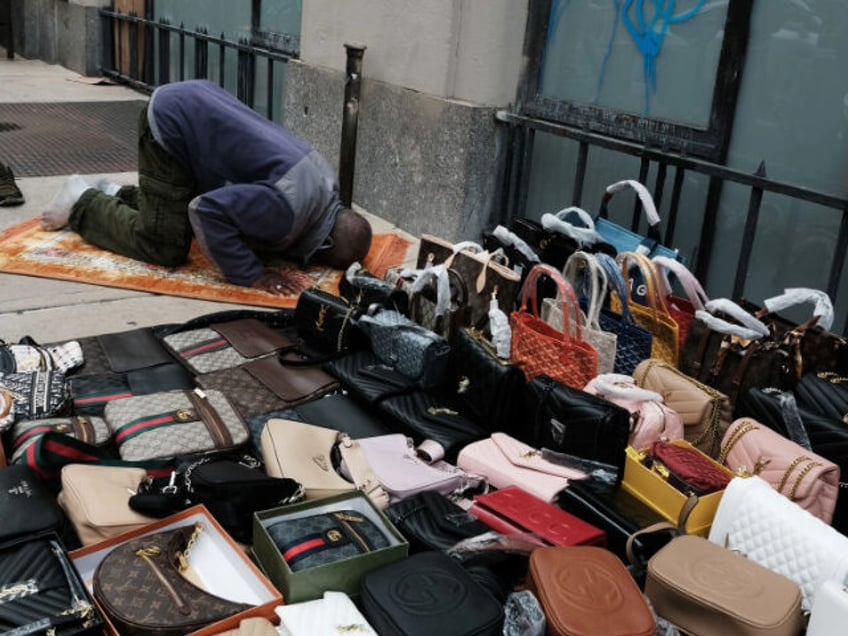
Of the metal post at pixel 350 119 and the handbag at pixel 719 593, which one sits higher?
the metal post at pixel 350 119

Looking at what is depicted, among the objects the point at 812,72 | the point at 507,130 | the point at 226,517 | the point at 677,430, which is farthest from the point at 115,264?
the point at 812,72

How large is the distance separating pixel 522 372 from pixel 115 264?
9.77 feet

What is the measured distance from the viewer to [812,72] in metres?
4.56

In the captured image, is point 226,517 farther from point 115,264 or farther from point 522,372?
point 115,264

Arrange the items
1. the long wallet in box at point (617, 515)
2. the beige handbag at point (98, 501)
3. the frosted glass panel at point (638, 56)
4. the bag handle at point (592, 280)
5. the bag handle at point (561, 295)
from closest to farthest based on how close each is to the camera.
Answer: the beige handbag at point (98, 501) < the long wallet in box at point (617, 515) < the bag handle at point (561, 295) < the bag handle at point (592, 280) < the frosted glass panel at point (638, 56)

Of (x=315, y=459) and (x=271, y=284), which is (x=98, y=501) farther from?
(x=271, y=284)

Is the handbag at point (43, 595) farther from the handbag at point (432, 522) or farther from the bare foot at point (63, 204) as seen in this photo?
the bare foot at point (63, 204)

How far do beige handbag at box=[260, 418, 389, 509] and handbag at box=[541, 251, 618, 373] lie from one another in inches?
42.6

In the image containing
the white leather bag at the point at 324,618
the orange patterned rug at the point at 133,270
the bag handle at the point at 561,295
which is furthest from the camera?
the orange patterned rug at the point at 133,270

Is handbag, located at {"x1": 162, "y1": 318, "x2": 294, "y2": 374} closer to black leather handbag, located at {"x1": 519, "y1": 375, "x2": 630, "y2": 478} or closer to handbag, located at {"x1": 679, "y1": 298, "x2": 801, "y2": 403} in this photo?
black leather handbag, located at {"x1": 519, "y1": 375, "x2": 630, "y2": 478}

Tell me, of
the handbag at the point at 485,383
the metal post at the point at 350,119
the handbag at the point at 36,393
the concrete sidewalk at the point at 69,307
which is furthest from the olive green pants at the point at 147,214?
the handbag at the point at 485,383

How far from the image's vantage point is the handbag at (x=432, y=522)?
285 cm

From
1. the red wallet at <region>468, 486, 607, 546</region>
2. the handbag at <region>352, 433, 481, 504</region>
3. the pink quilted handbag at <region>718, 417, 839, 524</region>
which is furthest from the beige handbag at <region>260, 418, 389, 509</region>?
the pink quilted handbag at <region>718, 417, 839, 524</region>

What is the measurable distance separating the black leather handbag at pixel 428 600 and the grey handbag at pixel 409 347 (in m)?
1.35
